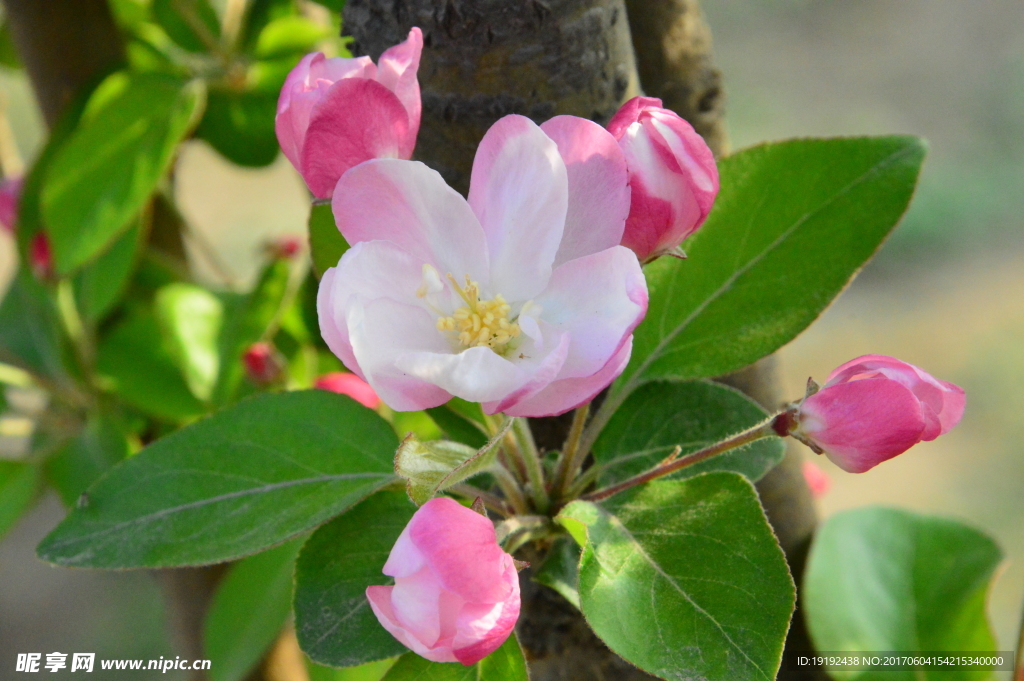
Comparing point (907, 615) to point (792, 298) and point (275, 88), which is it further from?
point (275, 88)

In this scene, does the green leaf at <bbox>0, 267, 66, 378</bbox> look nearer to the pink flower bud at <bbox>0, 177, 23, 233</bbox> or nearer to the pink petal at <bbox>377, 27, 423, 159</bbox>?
the pink flower bud at <bbox>0, 177, 23, 233</bbox>

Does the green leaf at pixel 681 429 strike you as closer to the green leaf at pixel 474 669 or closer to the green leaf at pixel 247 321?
the green leaf at pixel 474 669

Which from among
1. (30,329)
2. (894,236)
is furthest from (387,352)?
(894,236)

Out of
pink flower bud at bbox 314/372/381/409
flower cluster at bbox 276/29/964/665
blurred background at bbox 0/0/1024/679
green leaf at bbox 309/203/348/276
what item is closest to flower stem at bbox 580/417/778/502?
flower cluster at bbox 276/29/964/665

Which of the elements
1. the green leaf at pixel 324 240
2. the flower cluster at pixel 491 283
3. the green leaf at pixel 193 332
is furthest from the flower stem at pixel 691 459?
the green leaf at pixel 193 332

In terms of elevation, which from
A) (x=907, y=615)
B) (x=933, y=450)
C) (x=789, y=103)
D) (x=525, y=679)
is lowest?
(x=933, y=450)

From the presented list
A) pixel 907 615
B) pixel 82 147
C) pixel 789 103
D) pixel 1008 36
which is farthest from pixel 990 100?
pixel 82 147

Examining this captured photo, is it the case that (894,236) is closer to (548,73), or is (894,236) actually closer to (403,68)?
(548,73)
